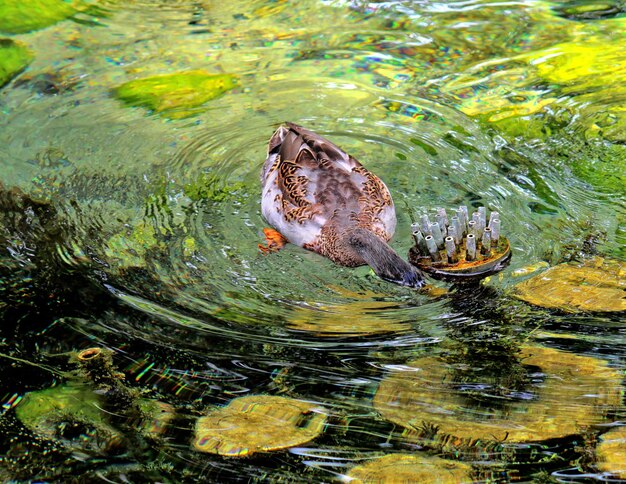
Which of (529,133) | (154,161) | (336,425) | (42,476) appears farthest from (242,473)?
(529,133)

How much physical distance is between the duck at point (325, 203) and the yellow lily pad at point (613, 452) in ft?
7.55

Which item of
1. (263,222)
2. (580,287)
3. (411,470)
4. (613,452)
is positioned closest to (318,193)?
(263,222)

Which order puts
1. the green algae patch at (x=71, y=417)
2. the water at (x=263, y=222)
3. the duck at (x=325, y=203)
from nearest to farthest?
the green algae patch at (x=71, y=417) → the water at (x=263, y=222) → the duck at (x=325, y=203)

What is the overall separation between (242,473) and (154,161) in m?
4.33

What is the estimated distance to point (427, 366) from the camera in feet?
17.9

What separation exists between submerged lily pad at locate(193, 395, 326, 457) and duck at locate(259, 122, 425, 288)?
5.49ft

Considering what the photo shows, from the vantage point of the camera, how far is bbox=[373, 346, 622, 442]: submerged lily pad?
4.84m

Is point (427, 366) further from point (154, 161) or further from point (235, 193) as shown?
point (154, 161)

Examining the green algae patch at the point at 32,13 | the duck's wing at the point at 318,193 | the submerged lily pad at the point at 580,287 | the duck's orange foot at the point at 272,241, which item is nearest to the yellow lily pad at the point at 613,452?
the submerged lily pad at the point at 580,287

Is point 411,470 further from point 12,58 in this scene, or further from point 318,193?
point 12,58

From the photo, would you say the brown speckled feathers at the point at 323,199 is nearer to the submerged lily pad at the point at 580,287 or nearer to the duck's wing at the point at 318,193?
the duck's wing at the point at 318,193

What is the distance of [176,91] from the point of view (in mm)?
9445

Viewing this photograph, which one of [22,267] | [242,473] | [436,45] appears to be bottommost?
[242,473]

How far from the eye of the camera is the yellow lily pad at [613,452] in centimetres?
446
